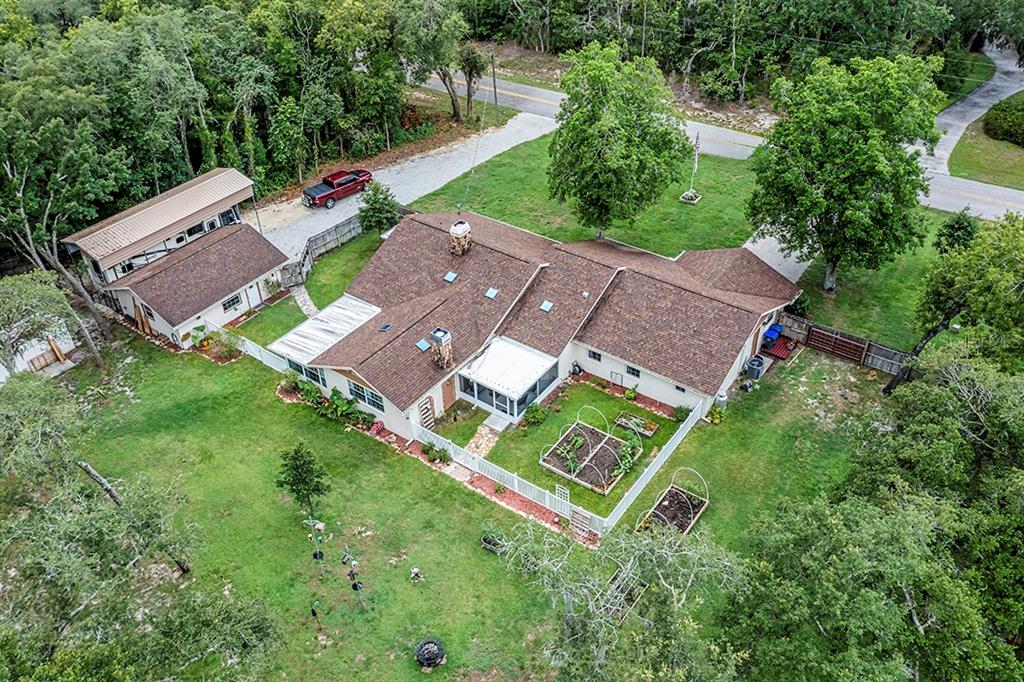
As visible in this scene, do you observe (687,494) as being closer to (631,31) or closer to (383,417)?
(383,417)

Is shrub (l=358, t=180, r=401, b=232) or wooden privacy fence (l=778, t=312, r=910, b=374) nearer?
wooden privacy fence (l=778, t=312, r=910, b=374)

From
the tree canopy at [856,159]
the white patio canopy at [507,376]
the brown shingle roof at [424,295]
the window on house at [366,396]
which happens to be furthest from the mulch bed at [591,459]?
the tree canopy at [856,159]

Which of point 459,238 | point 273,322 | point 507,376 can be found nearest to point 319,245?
point 273,322

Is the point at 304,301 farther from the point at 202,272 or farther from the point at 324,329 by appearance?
the point at 324,329

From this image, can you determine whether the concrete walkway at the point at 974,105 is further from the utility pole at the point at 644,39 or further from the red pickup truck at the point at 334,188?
the red pickup truck at the point at 334,188

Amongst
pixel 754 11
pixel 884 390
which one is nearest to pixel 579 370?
pixel 884 390

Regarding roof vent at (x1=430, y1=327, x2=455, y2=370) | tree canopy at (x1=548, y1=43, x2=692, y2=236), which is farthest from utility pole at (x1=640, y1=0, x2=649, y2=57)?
roof vent at (x1=430, y1=327, x2=455, y2=370)

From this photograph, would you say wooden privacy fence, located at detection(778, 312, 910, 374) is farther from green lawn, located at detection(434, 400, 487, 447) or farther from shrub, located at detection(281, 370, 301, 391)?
shrub, located at detection(281, 370, 301, 391)
